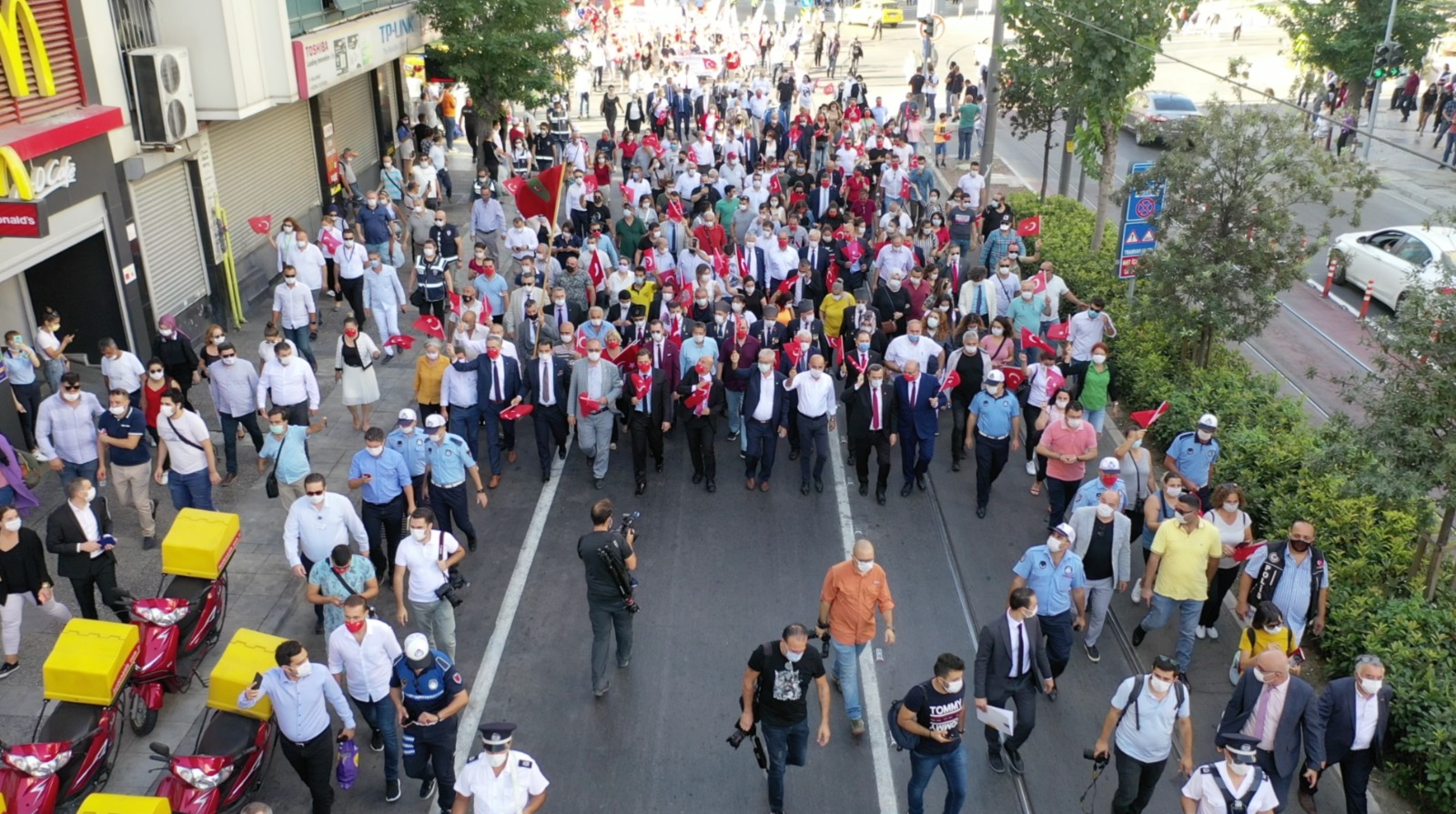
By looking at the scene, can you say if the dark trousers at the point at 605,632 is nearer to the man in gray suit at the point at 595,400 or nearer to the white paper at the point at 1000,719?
the white paper at the point at 1000,719

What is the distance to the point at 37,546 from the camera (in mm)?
9375

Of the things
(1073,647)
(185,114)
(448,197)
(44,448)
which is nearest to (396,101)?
(448,197)

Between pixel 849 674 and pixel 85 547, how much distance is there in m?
6.14

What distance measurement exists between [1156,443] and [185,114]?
42.6ft

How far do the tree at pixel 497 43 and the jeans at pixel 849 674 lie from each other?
62.8 feet

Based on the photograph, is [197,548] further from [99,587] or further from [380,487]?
[380,487]

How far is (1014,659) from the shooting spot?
8.09m

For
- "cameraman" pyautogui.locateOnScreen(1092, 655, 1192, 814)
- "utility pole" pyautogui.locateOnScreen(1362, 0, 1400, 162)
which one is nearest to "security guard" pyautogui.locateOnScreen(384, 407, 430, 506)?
"cameraman" pyautogui.locateOnScreen(1092, 655, 1192, 814)

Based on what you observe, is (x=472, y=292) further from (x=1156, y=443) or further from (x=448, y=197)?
(x=448, y=197)

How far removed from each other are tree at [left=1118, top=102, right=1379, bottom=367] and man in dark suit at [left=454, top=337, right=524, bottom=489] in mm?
7409

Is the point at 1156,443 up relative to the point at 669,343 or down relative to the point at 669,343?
down

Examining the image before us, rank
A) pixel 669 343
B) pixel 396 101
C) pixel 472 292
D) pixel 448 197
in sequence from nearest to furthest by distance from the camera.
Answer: pixel 669 343
pixel 472 292
pixel 448 197
pixel 396 101

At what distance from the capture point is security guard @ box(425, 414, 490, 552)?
10.7 meters

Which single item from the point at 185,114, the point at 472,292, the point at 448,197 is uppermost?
the point at 185,114
